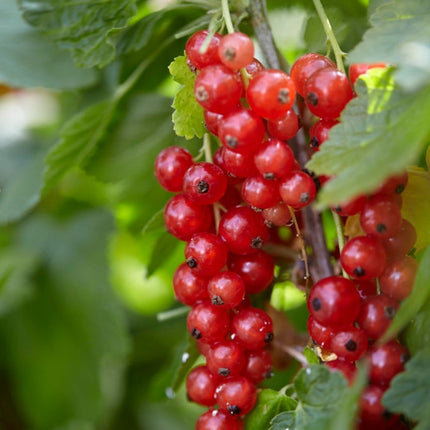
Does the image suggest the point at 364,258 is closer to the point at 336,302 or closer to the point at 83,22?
the point at 336,302

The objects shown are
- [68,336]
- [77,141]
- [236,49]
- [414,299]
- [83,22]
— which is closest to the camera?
[414,299]

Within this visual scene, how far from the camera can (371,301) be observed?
0.69 meters

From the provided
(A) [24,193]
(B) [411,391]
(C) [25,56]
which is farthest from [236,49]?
(A) [24,193]

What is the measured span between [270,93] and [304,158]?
0.18m

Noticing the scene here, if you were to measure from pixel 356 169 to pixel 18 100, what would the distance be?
1843mm

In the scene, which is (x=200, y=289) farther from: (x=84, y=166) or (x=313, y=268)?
(x=84, y=166)

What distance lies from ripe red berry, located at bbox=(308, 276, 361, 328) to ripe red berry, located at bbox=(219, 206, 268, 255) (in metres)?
A: 0.11

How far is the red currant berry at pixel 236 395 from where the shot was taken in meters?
0.77

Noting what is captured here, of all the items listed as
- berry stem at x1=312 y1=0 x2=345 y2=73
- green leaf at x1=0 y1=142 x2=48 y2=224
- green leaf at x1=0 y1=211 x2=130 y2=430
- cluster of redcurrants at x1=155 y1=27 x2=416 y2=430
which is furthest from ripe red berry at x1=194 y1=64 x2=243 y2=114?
green leaf at x1=0 y1=211 x2=130 y2=430

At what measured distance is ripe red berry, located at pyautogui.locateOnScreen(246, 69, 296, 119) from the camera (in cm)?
67

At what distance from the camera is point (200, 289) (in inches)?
31.3

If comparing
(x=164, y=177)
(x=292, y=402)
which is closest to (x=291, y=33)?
(x=164, y=177)

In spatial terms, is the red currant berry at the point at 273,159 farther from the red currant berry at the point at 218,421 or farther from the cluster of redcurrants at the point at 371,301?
the red currant berry at the point at 218,421

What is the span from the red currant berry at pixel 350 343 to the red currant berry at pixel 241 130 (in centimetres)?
22
